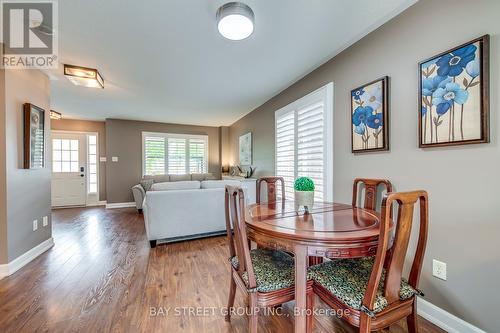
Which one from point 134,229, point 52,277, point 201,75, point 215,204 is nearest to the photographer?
point 52,277

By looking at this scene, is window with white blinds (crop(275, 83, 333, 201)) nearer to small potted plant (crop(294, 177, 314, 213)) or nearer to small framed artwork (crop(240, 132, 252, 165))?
small potted plant (crop(294, 177, 314, 213))

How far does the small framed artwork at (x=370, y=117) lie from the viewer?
6.15ft

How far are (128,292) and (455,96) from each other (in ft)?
9.85

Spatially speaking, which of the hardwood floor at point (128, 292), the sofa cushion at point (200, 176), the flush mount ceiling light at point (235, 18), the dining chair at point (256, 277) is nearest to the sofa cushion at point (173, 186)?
the hardwood floor at point (128, 292)

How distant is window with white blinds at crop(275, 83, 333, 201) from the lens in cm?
255

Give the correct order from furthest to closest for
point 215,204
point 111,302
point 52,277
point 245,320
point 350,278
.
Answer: point 215,204, point 52,277, point 111,302, point 245,320, point 350,278

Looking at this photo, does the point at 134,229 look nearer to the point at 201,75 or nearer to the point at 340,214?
the point at 201,75

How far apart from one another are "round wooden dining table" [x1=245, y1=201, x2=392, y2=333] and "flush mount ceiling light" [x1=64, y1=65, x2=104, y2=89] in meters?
2.88

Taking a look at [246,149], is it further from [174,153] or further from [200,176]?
[174,153]

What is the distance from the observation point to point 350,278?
122cm

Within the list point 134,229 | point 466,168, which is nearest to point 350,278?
point 466,168

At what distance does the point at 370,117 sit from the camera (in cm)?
202

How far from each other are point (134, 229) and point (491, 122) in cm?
463

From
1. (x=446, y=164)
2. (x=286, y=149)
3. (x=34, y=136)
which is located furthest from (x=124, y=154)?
(x=446, y=164)
